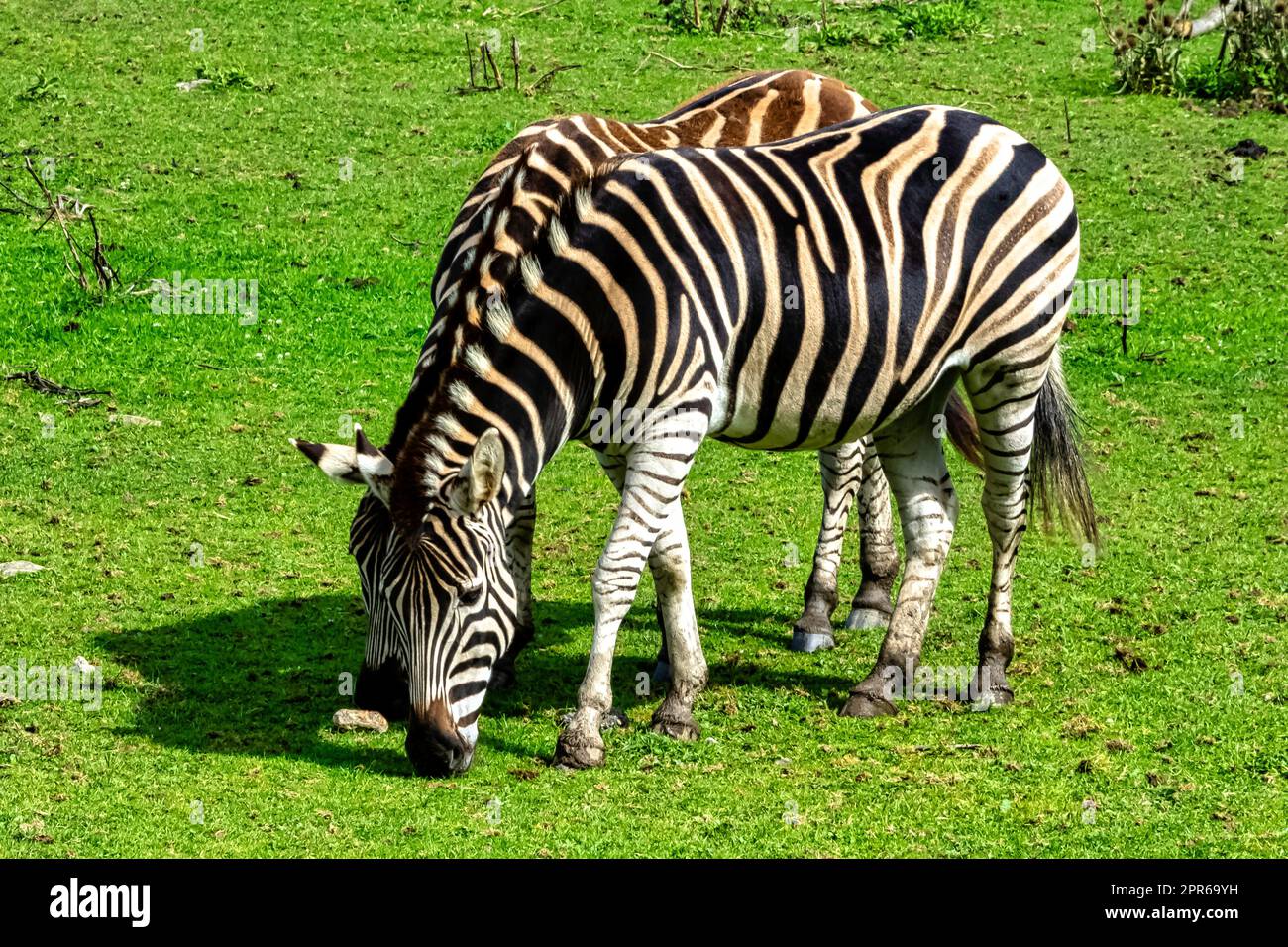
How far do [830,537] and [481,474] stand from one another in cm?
361

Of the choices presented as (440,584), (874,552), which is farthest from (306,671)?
(874,552)

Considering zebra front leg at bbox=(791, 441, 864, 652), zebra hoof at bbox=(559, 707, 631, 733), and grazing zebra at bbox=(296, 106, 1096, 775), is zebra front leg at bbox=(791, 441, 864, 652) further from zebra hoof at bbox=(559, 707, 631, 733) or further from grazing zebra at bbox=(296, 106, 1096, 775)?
zebra hoof at bbox=(559, 707, 631, 733)

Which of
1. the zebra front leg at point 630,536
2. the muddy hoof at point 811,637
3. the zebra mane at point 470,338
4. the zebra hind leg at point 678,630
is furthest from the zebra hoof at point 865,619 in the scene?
the zebra mane at point 470,338

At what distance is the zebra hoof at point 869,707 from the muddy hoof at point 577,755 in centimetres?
161

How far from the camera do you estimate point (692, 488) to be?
507 inches

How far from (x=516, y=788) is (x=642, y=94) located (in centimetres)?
1316

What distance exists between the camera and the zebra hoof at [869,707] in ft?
29.8

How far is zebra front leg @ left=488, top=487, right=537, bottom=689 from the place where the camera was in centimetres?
941

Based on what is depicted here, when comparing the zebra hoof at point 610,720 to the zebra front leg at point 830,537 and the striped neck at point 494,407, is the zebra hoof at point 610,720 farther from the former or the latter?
the zebra front leg at point 830,537

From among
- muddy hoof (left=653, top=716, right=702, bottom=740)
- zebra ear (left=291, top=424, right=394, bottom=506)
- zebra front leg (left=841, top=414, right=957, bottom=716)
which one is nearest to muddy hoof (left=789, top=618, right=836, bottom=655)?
zebra front leg (left=841, top=414, right=957, bottom=716)

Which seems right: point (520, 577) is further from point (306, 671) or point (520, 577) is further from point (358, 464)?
point (358, 464)

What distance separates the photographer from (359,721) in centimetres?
848

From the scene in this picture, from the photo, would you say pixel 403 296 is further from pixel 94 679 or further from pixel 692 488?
pixel 94 679

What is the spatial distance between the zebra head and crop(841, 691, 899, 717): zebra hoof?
7.32ft
